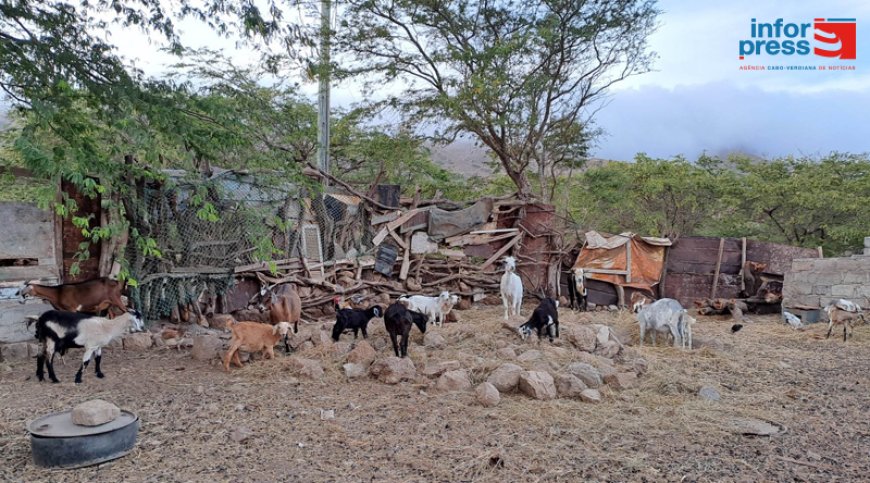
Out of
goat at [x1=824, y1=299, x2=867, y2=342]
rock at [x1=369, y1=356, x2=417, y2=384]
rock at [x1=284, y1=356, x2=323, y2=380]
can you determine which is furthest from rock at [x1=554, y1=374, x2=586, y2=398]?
goat at [x1=824, y1=299, x2=867, y2=342]

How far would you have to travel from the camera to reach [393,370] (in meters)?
6.20

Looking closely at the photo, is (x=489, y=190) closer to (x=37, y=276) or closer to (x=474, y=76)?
(x=474, y=76)

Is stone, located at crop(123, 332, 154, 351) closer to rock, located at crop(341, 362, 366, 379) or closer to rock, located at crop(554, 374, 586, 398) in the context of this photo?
rock, located at crop(341, 362, 366, 379)

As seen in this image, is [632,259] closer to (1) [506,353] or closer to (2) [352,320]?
(1) [506,353]

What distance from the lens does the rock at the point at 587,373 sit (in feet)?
19.8

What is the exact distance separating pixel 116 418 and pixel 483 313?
28.6ft

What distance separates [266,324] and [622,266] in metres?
9.16

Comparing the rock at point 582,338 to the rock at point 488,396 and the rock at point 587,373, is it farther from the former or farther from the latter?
the rock at point 488,396

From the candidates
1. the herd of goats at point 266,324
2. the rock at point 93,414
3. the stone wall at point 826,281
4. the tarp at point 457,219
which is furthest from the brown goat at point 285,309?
the stone wall at point 826,281

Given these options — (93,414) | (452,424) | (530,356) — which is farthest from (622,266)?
(93,414)

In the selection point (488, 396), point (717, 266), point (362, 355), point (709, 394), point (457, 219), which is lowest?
point (709, 394)

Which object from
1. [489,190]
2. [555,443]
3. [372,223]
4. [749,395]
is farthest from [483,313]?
[489,190]

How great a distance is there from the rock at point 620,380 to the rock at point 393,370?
2122 millimetres

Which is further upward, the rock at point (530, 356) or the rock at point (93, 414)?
the rock at point (93, 414)
